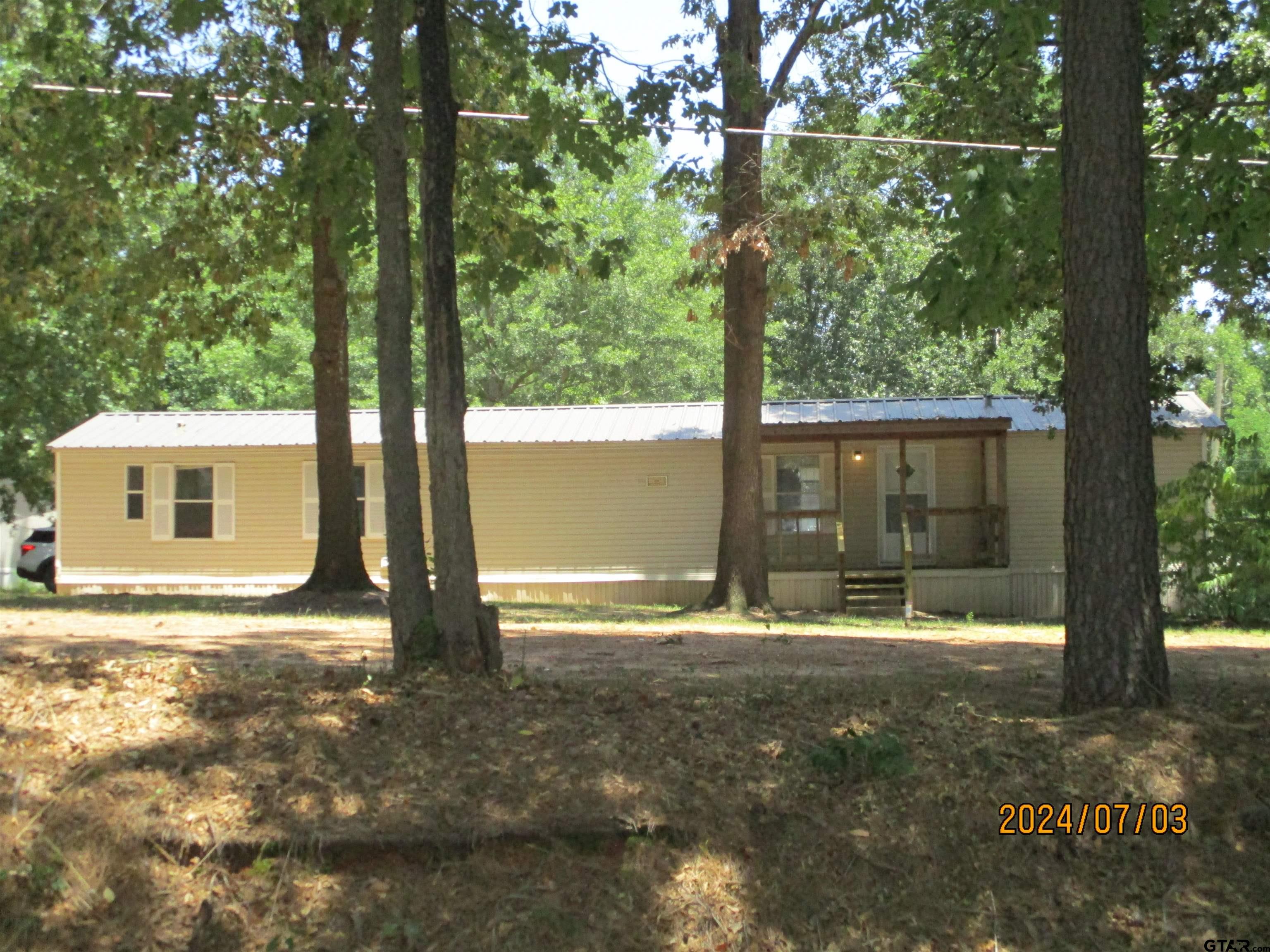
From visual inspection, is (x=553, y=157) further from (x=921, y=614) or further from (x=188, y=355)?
(x=188, y=355)

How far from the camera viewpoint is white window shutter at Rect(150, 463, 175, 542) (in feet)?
72.2

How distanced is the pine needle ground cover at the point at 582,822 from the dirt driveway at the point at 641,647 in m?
1.55

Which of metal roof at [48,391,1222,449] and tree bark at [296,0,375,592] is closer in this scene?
tree bark at [296,0,375,592]

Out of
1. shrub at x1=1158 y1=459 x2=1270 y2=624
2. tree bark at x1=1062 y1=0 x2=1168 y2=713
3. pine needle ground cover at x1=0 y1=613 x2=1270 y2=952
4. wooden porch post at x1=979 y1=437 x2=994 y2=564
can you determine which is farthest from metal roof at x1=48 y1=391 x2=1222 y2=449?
pine needle ground cover at x1=0 y1=613 x2=1270 y2=952

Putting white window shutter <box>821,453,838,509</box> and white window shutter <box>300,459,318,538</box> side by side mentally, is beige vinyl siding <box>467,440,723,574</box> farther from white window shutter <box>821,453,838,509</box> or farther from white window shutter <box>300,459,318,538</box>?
white window shutter <box>300,459,318,538</box>

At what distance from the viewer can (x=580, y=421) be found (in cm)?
2117

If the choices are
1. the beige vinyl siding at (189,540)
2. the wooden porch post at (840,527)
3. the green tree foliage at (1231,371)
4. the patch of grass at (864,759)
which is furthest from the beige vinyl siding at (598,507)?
the patch of grass at (864,759)

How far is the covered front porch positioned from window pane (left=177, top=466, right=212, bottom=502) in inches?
384

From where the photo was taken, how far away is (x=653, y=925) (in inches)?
204

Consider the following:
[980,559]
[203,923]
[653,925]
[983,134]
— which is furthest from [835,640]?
[980,559]

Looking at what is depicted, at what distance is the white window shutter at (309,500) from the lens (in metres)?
21.5

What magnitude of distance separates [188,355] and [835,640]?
24.2 metres

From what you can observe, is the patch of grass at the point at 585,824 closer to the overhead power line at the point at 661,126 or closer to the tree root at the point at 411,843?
the tree root at the point at 411,843
